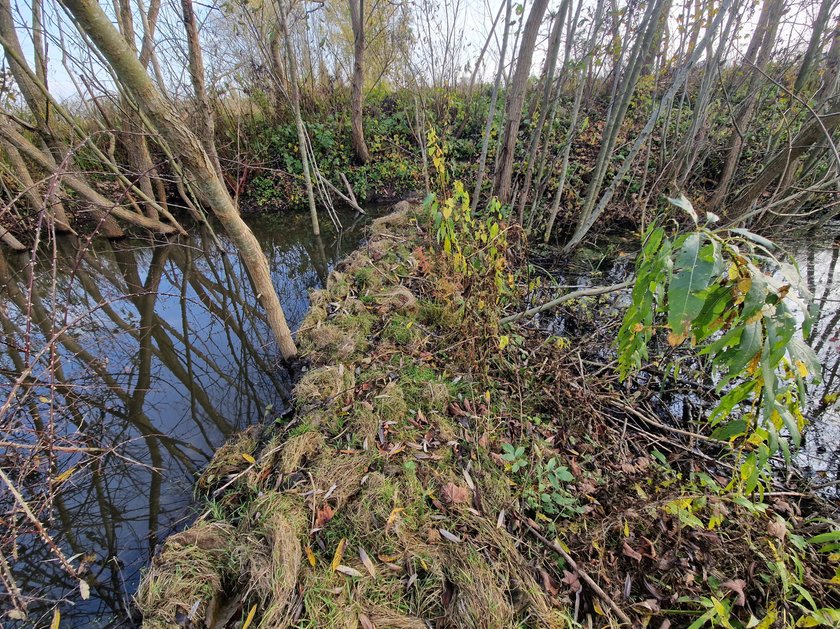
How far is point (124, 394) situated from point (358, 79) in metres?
8.38

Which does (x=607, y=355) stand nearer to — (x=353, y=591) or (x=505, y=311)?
(x=505, y=311)

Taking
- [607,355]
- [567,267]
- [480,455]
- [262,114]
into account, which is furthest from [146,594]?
[262,114]

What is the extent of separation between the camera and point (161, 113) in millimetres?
1917

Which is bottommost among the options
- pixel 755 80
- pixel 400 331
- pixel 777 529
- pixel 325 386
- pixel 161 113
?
pixel 777 529

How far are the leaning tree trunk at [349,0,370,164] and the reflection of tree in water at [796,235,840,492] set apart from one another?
9.23 metres

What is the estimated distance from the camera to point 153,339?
438 cm

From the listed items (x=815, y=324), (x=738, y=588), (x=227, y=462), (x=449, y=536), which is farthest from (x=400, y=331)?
(x=815, y=324)

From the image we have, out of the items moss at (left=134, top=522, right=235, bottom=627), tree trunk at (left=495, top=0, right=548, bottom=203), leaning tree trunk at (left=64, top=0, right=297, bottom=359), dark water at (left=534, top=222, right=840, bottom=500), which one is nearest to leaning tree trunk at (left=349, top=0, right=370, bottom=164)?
tree trunk at (left=495, top=0, right=548, bottom=203)

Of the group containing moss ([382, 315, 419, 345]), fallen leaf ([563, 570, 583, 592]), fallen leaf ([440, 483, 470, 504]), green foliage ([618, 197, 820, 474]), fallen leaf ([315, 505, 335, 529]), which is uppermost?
green foliage ([618, 197, 820, 474])

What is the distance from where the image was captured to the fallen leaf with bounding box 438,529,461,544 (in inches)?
Result: 70.9

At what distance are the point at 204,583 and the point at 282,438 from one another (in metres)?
0.96

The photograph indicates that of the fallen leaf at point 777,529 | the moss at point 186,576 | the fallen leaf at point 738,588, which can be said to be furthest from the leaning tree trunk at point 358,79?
the fallen leaf at point 738,588

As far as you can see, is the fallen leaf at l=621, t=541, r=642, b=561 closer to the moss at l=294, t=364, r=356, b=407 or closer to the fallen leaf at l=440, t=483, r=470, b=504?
the fallen leaf at l=440, t=483, r=470, b=504

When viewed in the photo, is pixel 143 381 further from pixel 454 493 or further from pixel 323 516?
pixel 454 493
